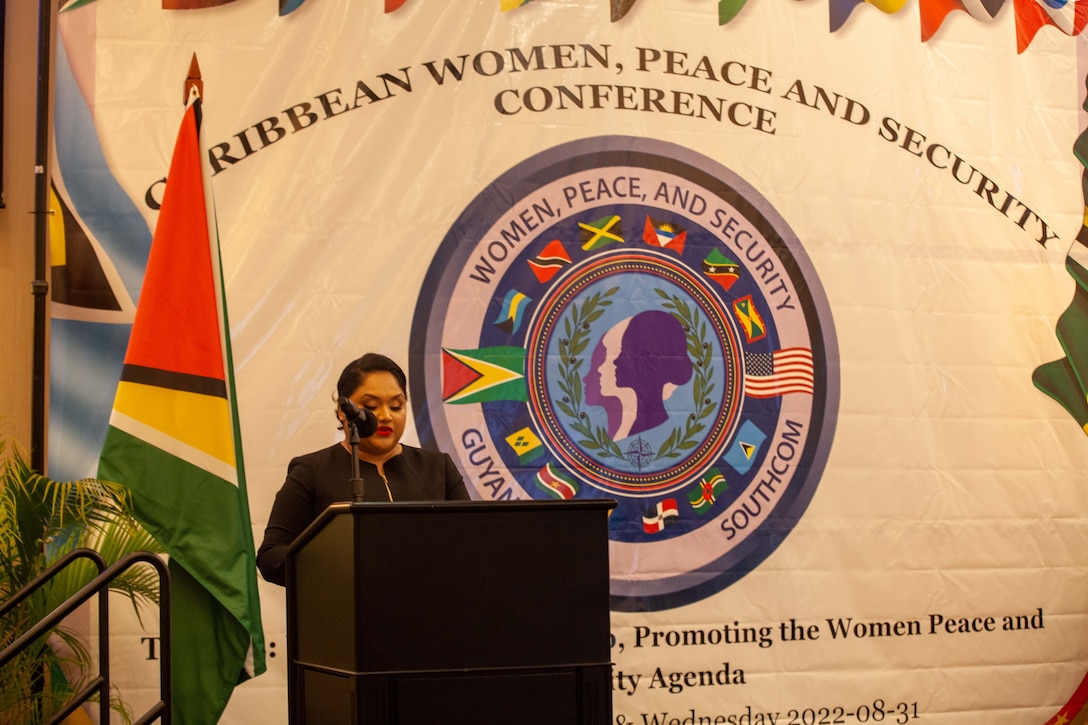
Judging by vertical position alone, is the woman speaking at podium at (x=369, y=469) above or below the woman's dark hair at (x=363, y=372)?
below

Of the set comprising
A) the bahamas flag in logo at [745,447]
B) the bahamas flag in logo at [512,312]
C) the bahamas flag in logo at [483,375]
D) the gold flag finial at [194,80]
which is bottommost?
the bahamas flag in logo at [745,447]

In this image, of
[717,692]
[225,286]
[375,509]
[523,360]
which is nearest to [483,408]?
[523,360]

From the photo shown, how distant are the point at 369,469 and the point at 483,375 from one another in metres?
0.98

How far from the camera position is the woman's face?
9.26 ft

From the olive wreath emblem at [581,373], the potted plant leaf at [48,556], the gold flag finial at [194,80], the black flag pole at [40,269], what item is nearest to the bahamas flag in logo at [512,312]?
the olive wreath emblem at [581,373]

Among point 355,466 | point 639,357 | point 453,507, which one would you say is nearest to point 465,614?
point 453,507

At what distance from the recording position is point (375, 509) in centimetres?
202

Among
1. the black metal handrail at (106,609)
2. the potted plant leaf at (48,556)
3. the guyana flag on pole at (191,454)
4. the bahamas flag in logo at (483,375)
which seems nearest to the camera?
the black metal handrail at (106,609)

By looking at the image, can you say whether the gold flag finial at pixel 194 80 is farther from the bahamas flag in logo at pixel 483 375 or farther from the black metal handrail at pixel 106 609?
the black metal handrail at pixel 106 609

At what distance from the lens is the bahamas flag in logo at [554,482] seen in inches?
149

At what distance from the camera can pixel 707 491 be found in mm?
3861

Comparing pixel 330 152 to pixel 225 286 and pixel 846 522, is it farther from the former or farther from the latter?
pixel 846 522

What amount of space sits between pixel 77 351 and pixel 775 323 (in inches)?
87.1

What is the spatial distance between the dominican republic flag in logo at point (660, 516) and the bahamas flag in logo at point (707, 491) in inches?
2.5
